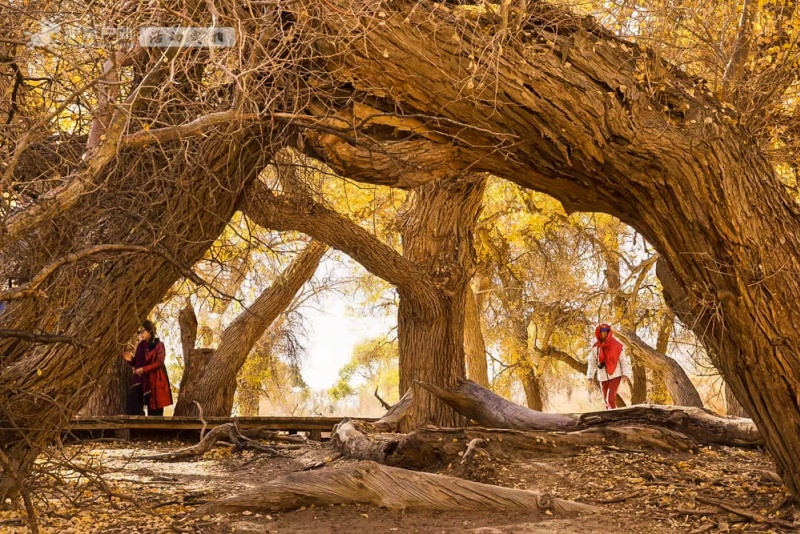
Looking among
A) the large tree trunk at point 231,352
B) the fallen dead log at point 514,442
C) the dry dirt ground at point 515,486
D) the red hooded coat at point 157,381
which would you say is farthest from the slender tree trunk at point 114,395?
the fallen dead log at point 514,442

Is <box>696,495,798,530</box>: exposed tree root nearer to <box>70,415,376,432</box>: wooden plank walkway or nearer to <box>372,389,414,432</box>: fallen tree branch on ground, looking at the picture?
<box>372,389,414,432</box>: fallen tree branch on ground

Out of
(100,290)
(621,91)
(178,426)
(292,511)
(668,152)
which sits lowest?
(292,511)

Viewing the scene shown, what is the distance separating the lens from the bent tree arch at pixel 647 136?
4.91 meters

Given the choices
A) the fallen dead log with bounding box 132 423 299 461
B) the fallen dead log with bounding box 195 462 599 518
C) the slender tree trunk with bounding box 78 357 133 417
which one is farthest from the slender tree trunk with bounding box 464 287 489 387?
the fallen dead log with bounding box 195 462 599 518

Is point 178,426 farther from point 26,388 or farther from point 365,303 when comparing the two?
point 365,303

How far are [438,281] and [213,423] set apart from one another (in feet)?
10.6

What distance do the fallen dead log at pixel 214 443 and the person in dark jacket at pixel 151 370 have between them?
196 cm

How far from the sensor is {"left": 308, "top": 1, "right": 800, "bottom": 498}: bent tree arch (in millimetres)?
4906

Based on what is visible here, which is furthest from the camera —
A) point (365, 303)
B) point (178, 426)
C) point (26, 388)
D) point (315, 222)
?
point (365, 303)

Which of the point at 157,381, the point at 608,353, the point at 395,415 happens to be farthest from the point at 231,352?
the point at 608,353

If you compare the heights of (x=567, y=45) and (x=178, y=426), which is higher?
(x=567, y=45)

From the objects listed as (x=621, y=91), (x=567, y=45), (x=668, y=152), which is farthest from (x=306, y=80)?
(x=668, y=152)

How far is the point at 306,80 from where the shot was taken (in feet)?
17.1

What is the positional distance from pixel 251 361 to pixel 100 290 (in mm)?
12609
